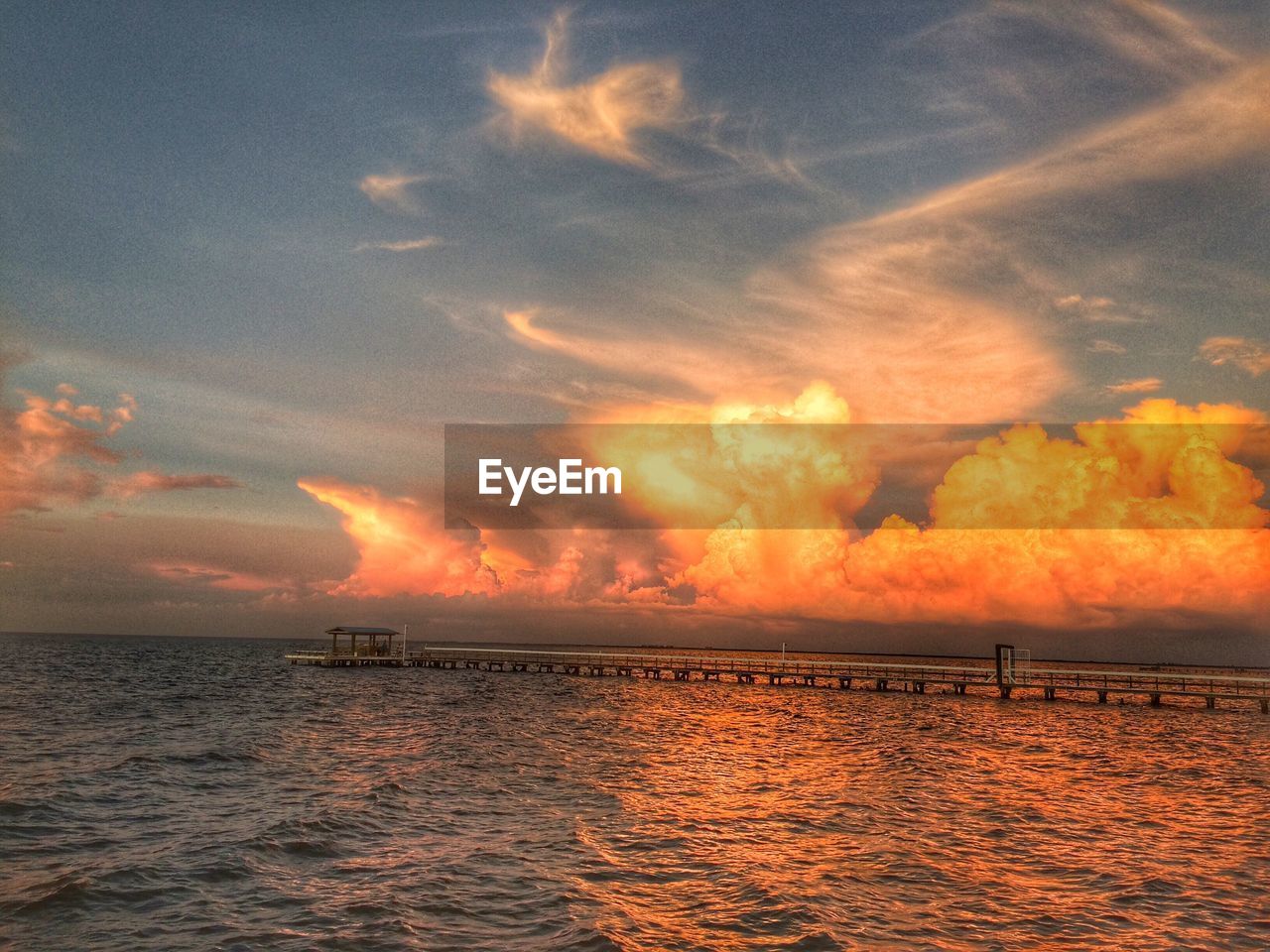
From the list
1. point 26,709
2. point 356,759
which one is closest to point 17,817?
point 356,759

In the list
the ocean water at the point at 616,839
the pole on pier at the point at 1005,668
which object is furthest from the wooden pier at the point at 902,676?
the ocean water at the point at 616,839

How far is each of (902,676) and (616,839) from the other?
73.8 metres

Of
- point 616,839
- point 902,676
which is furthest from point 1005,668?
point 616,839

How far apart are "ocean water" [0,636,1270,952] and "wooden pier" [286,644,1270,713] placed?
25.9m

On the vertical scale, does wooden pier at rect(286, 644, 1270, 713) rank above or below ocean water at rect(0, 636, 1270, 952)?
below

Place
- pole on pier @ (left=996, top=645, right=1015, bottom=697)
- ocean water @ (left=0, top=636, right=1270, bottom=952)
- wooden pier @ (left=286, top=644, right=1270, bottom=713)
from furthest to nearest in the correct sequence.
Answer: pole on pier @ (left=996, top=645, right=1015, bottom=697)
wooden pier @ (left=286, top=644, right=1270, bottom=713)
ocean water @ (left=0, top=636, right=1270, bottom=952)

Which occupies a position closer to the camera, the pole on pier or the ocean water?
the ocean water

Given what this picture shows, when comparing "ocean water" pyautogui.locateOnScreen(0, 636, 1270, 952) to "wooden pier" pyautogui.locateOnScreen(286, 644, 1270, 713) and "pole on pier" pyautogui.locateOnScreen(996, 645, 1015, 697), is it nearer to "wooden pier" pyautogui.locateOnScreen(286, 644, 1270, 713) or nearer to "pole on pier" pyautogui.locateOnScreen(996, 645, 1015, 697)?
"wooden pier" pyautogui.locateOnScreen(286, 644, 1270, 713)

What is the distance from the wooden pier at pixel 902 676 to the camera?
227 feet

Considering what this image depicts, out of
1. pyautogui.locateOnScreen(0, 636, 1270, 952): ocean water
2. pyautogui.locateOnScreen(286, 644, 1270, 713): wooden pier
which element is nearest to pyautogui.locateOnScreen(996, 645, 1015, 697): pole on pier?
pyautogui.locateOnScreen(286, 644, 1270, 713): wooden pier

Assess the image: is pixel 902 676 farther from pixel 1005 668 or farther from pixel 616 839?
pixel 616 839

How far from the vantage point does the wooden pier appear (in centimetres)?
6906

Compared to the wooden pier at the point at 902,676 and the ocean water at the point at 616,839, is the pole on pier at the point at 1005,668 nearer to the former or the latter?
the wooden pier at the point at 902,676

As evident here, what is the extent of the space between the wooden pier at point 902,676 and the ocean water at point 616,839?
25.9 m
